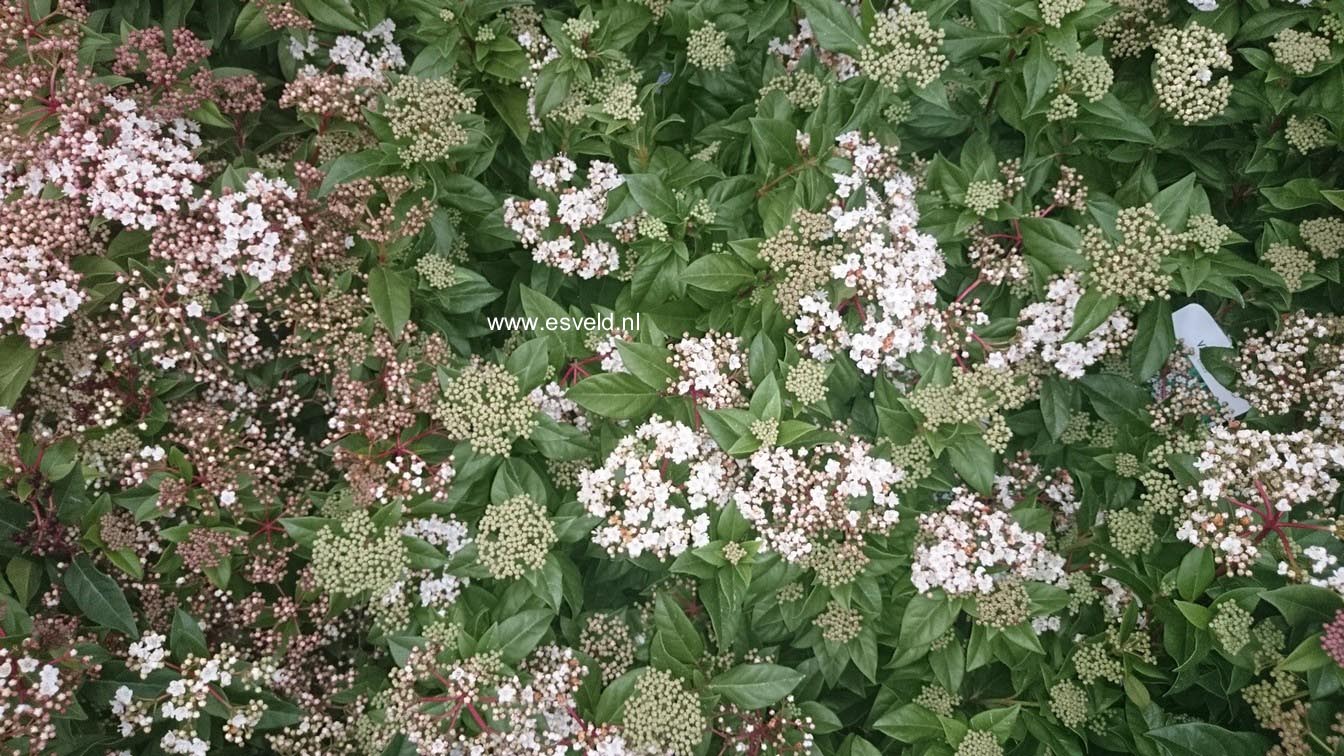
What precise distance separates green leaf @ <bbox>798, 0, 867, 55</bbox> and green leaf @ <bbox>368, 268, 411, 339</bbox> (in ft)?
5.25

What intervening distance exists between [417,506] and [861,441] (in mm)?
1418

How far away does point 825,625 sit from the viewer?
2.73m

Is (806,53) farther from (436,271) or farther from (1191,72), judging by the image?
(436,271)

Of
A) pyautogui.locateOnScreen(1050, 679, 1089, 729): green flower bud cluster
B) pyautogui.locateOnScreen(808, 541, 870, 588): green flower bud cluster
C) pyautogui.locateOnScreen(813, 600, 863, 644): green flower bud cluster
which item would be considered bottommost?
pyautogui.locateOnScreen(1050, 679, 1089, 729): green flower bud cluster

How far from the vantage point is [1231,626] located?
2.56 m

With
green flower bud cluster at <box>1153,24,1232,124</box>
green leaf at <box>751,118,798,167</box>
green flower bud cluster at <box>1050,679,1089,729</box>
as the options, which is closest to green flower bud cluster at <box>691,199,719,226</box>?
green leaf at <box>751,118,798,167</box>

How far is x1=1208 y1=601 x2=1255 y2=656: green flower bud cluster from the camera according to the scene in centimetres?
255

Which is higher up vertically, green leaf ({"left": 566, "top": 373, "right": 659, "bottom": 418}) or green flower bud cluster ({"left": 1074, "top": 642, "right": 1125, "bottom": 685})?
green leaf ({"left": 566, "top": 373, "right": 659, "bottom": 418})

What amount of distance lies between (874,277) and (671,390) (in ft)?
2.39

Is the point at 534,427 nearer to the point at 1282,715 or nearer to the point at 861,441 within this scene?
the point at 861,441

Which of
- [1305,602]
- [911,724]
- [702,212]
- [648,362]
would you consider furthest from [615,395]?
[1305,602]

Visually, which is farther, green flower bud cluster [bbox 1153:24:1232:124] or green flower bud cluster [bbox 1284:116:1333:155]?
green flower bud cluster [bbox 1284:116:1333:155]

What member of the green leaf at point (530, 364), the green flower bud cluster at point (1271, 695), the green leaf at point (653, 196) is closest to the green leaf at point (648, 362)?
the green leaf at point (530, 364)

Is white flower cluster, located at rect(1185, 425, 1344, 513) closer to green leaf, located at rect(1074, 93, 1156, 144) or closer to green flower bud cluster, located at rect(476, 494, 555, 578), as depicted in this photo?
green leaf, located at rect(1074, 93, 1156, 144)
